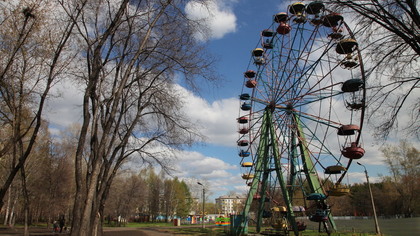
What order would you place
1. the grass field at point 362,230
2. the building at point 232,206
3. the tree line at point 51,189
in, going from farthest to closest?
1. the building at point 232,206
2. the tree line at point 51,189
3. the grass field at point 362,230

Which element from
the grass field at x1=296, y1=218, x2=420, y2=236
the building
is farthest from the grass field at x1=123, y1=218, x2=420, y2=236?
the building

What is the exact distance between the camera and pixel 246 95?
92.6 feet

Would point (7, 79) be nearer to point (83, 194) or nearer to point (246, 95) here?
point (83, 194)

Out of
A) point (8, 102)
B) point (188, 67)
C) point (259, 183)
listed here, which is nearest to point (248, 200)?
point (259, 183)

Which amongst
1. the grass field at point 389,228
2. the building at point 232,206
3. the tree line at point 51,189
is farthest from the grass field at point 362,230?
the building at point 232,206

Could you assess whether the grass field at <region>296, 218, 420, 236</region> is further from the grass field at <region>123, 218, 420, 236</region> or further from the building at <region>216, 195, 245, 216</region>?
the building at <region>216, 195, 245, 216</region>

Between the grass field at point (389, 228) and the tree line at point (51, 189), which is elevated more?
the tree line at point (51, 189)

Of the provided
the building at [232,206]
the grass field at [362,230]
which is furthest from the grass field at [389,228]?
the building at [232,206]

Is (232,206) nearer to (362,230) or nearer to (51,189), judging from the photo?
(51,189)

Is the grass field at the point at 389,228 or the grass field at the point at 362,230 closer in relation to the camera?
the grass field at the point at 362,230

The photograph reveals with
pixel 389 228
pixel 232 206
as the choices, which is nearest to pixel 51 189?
pixel 389 228

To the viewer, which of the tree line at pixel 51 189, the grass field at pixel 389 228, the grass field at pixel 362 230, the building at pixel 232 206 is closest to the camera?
the grass field at pixel 362 230

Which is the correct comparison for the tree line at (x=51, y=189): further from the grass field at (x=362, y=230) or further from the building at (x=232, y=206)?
the building at (x=232, y=206)

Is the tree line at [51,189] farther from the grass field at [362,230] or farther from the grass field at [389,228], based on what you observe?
the grass field at [389,228]
